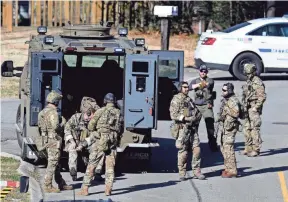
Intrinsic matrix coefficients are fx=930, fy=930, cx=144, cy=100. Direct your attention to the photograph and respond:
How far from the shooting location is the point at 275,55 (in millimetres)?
25438

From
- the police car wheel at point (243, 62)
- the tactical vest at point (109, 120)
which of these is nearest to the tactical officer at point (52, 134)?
the tactical vest at point (109, 120)

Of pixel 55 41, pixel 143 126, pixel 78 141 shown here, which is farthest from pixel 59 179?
pixel 55 41

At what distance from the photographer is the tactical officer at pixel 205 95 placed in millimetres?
16859

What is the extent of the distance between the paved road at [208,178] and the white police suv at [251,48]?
16.0 feet

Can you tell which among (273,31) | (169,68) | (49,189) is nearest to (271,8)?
(273,31)

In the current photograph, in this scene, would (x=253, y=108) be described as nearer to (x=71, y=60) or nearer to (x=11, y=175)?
(x=71, y=60)

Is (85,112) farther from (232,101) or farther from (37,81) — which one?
(232,101)

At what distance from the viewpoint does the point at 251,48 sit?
25422 mm

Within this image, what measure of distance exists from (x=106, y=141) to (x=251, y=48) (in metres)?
12.9

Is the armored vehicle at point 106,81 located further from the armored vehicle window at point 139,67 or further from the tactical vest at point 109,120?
the tactical vest at point 109,120

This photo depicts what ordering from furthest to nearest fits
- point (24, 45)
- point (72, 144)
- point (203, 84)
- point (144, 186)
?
point (24, 45) → point (203, 84) → point (144, 186) → point (72, 144)

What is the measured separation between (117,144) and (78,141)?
3.14 feet

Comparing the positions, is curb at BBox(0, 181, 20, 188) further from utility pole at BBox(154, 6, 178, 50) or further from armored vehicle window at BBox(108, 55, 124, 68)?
utility pole at BBox(154, 6, 178, 50)

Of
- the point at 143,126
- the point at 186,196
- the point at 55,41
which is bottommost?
the point at 186,196
